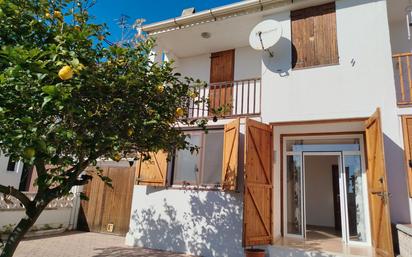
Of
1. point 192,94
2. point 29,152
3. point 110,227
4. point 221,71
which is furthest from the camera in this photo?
point 110,227

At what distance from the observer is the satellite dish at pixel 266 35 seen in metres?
6.68

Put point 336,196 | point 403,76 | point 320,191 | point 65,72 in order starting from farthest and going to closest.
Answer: point 320,191, point 336,196, point 403,76, point 65,72

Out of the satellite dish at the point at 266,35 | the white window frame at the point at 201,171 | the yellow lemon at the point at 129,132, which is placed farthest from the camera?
the white window frame at the point at 201,171

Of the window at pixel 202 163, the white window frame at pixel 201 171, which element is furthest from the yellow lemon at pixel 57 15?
the white window frame at pixel 201 171

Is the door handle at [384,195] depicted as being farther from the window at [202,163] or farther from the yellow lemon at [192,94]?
the yellow lemon at [192,94]

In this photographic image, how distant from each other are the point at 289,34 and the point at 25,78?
6.35 meters

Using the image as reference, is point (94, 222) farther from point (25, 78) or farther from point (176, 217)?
point (25, 78)

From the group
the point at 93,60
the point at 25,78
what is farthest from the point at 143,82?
the point at 25,78

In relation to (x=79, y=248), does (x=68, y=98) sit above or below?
above

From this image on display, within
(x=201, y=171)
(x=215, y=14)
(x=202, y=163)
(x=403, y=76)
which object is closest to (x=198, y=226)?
(x=201, y=171)

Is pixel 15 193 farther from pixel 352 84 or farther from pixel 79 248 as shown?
pixel 352 84

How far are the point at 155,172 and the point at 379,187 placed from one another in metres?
5.04

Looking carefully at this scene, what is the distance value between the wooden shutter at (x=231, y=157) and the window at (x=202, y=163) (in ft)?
2.13

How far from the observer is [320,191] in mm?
9953
